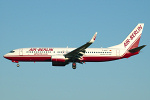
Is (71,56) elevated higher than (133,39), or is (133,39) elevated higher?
(133,39)

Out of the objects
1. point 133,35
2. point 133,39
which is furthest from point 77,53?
point 133,35

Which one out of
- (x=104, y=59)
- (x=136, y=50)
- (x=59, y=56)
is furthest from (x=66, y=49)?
(x=136, y=50)

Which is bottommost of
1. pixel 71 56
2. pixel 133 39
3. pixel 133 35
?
pixel 71 56

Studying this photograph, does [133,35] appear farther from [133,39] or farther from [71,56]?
[71,56]

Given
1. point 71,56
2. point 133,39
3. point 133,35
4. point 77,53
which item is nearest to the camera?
point 77,53

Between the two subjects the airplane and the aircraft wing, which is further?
the airplane

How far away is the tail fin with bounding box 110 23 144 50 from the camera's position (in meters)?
75.6

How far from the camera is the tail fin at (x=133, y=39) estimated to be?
7556 cm

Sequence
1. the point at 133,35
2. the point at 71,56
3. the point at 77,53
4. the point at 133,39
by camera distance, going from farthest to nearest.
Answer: the point at 133,35
the point at 133,39
the point at 71,56
the point at 77,53

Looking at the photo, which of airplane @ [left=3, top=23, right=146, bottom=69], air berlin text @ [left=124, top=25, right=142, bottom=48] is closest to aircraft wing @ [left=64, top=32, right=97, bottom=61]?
airplane @ [left=3, top=23, right=146, bottom=69]

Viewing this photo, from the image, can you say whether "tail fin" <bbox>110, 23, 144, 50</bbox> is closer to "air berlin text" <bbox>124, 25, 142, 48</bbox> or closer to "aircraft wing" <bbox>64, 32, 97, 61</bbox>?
"air berlin text" <bbox>124, 25, 142, 48</bbox>

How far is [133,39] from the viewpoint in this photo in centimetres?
7644

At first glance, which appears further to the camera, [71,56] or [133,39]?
[133,39]

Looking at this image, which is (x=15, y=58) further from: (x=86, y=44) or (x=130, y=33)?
(x=130, y=33)
